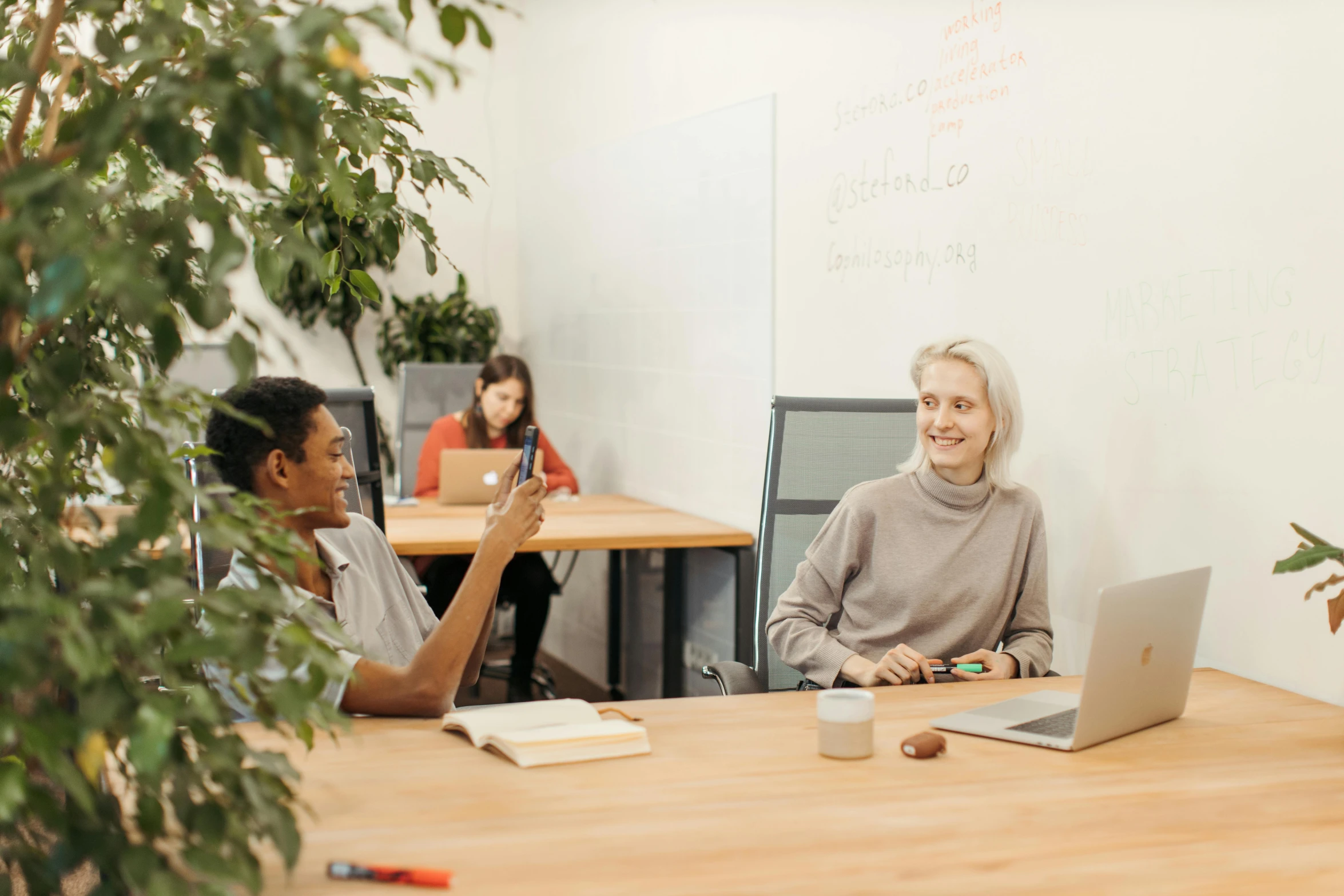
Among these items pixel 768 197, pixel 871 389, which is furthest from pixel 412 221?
pixel 768 197

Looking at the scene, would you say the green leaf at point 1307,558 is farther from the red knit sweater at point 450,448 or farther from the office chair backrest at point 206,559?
the red knit sweater at point 450,448

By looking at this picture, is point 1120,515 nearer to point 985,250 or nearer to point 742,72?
point 985,250

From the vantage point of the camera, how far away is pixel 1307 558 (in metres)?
1.62

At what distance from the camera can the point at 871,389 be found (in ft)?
10.2

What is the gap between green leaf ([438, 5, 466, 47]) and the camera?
86 cm

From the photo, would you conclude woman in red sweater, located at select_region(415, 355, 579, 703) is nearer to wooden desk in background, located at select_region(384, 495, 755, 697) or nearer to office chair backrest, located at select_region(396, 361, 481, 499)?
wooden desk in background, located at select_region(384, 495, 755, 697)

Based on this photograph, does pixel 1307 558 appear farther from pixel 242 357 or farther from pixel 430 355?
pixel 430 355

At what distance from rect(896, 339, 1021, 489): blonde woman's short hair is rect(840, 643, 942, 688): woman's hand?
40 centimetres

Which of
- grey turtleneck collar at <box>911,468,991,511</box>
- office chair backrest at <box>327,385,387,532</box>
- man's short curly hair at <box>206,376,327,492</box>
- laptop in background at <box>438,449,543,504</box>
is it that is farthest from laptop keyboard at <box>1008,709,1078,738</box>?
laptop in background at <box>438,449,543,504</box>

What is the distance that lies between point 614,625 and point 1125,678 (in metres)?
3.17

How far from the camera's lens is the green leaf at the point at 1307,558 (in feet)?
5.27

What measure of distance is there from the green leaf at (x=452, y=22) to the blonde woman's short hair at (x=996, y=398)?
5.30 ft

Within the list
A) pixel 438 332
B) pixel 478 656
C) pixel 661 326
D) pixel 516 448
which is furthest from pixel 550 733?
pixel 438 332

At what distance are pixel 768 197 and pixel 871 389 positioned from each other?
0.76 m
